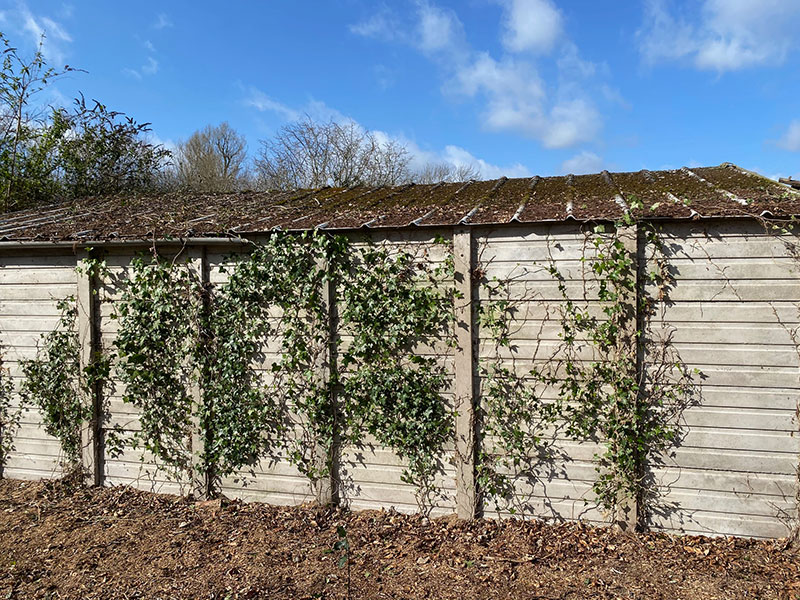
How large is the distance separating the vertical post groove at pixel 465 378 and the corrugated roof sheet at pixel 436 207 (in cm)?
31

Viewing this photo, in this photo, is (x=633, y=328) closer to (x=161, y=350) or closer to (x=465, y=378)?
(x=465, y=378)

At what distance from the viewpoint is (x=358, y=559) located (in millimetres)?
4035

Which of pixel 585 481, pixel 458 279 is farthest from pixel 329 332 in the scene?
pixel 585 481

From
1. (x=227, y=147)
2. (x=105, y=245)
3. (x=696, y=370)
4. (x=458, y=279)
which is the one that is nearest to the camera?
(x=696, y=370)

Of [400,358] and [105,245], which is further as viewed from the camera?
[105,245]

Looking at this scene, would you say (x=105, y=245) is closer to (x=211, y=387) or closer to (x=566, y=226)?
(x=211, y=387)

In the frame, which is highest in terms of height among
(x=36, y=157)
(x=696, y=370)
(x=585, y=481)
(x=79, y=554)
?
(x=36, y=157)

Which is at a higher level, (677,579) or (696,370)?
(696,370)

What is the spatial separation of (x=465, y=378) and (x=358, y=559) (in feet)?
5.61

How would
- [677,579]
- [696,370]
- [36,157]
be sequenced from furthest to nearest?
[36,157] → [696,370] → [677,579]

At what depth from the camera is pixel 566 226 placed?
4.21 metres

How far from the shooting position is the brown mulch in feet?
12.0

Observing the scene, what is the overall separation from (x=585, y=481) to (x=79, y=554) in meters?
4.33

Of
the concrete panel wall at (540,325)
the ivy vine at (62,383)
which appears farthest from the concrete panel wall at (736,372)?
the ivy vine at (62,383)
